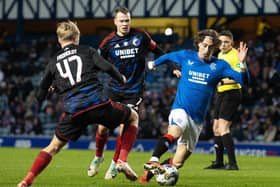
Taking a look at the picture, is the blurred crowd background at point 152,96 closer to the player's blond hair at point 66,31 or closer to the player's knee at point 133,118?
the player's knee at point 133,118

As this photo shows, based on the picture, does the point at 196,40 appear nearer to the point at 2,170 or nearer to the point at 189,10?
the point at 2,170

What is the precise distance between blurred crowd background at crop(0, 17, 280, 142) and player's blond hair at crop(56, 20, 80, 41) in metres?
11.3

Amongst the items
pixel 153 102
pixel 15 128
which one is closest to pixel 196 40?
pixel 153 102

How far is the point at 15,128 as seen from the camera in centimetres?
3058

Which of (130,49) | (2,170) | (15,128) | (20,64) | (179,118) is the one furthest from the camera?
(20,64)

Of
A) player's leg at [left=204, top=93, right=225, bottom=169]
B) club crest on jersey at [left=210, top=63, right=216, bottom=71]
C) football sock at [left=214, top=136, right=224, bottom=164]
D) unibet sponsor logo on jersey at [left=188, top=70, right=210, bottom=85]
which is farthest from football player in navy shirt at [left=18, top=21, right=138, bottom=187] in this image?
football sock at [left=214, top=136, right=224, bottom=164]

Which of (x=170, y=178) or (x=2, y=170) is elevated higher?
(x=170, y=178)

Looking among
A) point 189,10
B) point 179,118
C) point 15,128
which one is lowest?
point 15,128

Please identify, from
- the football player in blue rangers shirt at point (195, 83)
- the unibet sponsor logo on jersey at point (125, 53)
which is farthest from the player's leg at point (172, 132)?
the unibet sponsor logo on jersey at point (125, 53)

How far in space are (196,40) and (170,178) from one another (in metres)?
1.94

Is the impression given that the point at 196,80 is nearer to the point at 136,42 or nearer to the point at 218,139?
the point at 136,42

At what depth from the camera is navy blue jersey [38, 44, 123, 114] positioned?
1024 centimetres

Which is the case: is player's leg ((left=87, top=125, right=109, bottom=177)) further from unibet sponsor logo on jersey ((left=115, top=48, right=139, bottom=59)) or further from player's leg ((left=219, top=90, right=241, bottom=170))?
player's leg ((left=219, top=90, right=241, bottom=170))

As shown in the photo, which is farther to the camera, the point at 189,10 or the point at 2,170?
the point at 189,10
